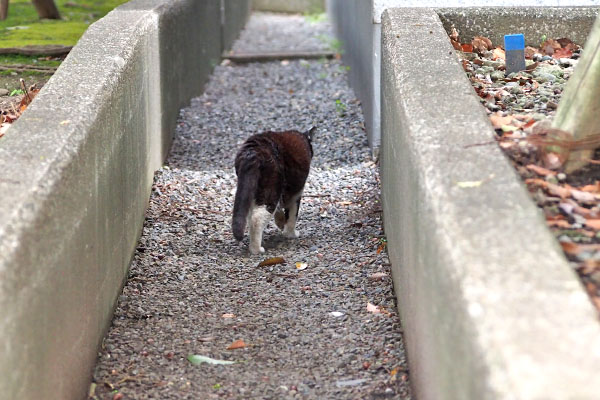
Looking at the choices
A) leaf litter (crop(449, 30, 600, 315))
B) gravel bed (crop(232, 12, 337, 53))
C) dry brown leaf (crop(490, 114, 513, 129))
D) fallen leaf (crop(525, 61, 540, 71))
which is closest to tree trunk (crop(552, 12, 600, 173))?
leaf litter (crop(449, 30, 600, 315))

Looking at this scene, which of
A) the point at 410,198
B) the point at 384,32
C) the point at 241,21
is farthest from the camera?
the point at 241,21

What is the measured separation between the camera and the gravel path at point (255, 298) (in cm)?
411

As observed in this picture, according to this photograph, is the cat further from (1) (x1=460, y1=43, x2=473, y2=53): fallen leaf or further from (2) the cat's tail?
(1) (x1=460, y1=43, x2=473, y2=53): fallen leaf

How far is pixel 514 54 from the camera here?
5852mm

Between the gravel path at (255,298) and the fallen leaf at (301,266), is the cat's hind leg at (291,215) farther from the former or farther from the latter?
the fallen leaf at (301,266)

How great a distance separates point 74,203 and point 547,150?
211 centimetres

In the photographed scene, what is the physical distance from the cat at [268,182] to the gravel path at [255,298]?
21 centimetres

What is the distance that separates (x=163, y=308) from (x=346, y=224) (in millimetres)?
1920

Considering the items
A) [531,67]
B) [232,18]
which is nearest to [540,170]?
[531,67]

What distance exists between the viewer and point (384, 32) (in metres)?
6.20

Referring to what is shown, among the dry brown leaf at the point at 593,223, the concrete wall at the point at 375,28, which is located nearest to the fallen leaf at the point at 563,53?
the concrete wall at the point at 375,28

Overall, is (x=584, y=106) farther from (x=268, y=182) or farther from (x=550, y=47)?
(x=550, y=47)

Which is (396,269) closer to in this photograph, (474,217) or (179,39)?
(474,217)

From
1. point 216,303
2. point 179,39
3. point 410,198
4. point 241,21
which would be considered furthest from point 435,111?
point 241,21
